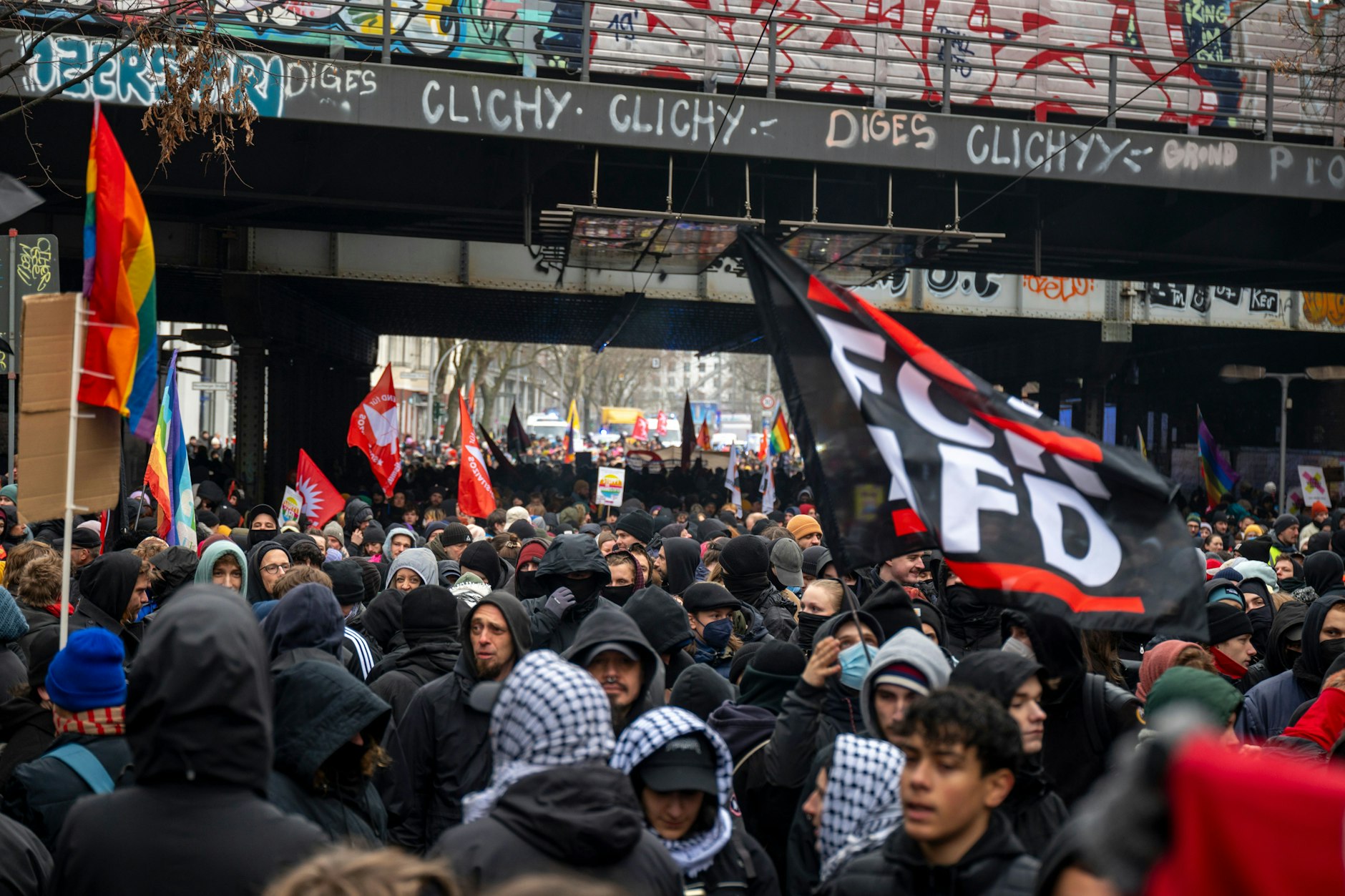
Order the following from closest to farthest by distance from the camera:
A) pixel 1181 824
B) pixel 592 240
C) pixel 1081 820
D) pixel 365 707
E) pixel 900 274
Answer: pixel 1181 824 → pixel 1081 820 → pixel 365 707 → pixel 592 240 → pixel 900 274

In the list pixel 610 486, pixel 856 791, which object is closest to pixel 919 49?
pixel 610 486

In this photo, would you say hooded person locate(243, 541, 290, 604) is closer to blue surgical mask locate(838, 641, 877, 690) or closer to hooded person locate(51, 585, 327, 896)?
blue surgical mask locate(838, 641, 877, 690)

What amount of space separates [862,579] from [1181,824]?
6.73 m

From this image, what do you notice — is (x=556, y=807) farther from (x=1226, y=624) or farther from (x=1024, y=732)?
(x=1226, y=624)

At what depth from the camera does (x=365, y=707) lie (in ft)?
11.1

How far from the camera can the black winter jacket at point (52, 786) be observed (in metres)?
3.40

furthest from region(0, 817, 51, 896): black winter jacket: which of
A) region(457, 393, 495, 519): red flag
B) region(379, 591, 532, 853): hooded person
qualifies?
region(457, 393, 495, 519): red flag

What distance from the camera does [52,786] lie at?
11.3 feet

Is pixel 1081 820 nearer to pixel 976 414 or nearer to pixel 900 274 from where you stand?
pixel 976 414

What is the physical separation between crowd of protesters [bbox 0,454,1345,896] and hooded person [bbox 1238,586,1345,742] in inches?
0.6

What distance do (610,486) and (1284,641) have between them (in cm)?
931

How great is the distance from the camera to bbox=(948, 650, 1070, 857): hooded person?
10.6 ft

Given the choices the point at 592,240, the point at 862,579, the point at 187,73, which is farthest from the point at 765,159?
the point at 187,73

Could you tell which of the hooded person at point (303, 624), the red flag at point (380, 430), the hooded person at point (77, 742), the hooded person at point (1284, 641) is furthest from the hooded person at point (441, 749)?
the red flag at point (380, 430)
